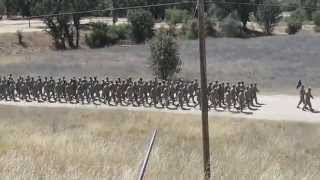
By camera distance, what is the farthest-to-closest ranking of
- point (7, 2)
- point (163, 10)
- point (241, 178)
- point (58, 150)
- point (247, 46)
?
point (163, 10) < point (7, 2) < point (247, 46) < point (58, 150) < point (241, 178)

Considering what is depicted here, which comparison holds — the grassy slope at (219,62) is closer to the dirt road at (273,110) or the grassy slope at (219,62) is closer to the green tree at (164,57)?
the green tree at (164,57)

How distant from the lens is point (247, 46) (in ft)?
242

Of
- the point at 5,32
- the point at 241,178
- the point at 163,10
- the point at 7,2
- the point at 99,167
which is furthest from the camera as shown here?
the point at 163,10

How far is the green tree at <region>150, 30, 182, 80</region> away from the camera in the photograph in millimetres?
48062

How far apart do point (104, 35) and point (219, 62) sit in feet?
91.7

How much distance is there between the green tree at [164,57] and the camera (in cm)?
4806

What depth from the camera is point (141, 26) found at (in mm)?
87562

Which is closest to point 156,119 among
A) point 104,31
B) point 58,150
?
point 58,150

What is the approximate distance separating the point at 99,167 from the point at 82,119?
70.6ft

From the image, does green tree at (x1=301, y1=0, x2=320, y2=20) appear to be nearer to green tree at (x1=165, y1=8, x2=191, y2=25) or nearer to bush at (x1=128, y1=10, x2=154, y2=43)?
green tree at (x1=165, y1=8, x2=191, y2=25)

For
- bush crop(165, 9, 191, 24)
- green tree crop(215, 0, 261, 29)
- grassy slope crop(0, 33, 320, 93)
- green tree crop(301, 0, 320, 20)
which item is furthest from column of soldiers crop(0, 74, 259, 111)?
green tree crop(301, 0, 320, 20)

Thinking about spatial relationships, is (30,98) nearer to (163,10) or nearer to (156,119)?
(156,119)

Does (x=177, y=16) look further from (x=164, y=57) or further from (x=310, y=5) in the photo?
(x=164, y=57)

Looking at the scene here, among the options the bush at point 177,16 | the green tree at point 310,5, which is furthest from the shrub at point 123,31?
the green tree at point 310,5
